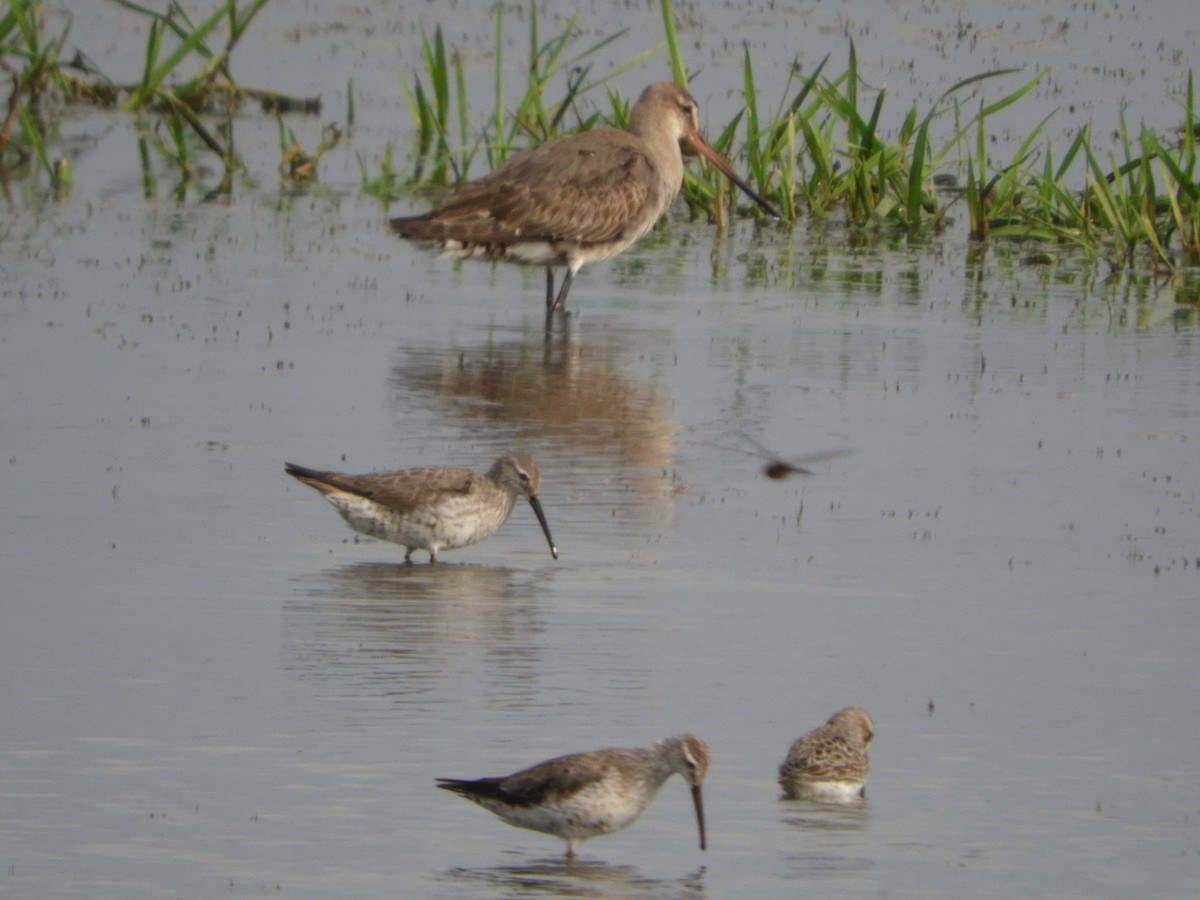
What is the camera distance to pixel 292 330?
46.6ft

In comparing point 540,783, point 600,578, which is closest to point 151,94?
point 600,578

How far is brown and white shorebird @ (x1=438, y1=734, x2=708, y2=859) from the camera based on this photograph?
22.2ft

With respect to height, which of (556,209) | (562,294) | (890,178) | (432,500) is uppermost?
(890,178)

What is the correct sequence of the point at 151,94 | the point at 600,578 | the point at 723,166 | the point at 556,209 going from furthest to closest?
the point at 151,94 < the point at 723,166 < the point at 556,209 < the point at 600,578

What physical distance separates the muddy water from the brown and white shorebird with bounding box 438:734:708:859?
5.8 inches

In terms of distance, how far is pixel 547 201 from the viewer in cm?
1531

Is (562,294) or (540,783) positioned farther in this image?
(562,294)

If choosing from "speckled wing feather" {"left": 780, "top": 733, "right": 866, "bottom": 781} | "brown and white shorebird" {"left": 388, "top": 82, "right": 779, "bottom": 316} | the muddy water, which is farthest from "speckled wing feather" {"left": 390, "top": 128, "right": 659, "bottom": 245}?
"speckled wing feather" {"left": 780, "top": 733, "right": 866, "bottom": 781}

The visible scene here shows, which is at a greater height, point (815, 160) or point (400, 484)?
point (815, 160)

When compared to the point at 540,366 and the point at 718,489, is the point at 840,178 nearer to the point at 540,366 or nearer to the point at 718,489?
the point at 540,366

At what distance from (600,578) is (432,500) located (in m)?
0.73

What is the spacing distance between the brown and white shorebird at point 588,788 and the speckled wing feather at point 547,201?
27.7 ft

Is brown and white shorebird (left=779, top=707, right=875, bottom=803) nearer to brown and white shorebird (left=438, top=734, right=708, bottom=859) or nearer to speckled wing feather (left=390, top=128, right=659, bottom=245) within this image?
brown and white shorebird (left=438, top=734, right=708, bottom=859)

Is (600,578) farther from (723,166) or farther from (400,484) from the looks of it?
(723,166)
